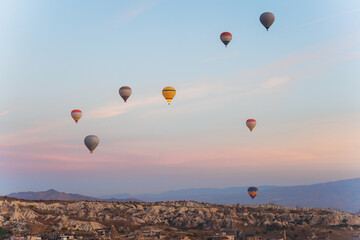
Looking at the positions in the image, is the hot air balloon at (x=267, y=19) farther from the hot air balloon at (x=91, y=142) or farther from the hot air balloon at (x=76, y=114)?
the hot air balloon at (x=76, y=114)

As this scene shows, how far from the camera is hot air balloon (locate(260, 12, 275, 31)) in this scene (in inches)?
5359

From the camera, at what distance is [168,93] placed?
136750 mm

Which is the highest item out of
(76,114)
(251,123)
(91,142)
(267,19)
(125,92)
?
(267,19)

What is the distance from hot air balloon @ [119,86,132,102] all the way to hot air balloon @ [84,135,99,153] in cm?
1207

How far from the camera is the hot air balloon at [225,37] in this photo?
140125mm

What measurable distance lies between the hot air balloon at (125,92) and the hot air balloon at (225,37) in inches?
1029

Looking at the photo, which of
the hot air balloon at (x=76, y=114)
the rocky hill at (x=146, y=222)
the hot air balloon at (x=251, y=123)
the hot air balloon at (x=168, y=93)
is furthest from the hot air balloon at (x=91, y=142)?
the hot air balloon at (x=251, y=123)

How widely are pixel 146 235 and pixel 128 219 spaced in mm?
29991

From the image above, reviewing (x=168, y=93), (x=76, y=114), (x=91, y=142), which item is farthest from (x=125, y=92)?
(x=91, y=142)

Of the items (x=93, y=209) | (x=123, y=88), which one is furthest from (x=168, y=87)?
(x=93, y=209)

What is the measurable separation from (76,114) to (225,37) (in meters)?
41.2

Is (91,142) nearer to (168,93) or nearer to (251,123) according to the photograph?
(168,93)

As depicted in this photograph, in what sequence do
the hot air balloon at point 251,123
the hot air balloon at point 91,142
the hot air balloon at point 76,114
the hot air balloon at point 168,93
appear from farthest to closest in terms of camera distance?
the hot air balloon at point 251,123, the hot air balloon at point 76,114, the hot air balloon at point 168,93, the hot air balloon at point 91,142

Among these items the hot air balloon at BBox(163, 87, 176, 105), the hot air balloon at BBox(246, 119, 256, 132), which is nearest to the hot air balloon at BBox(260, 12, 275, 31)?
the hot air balloon at BBox(246, 119, 256, 132)
